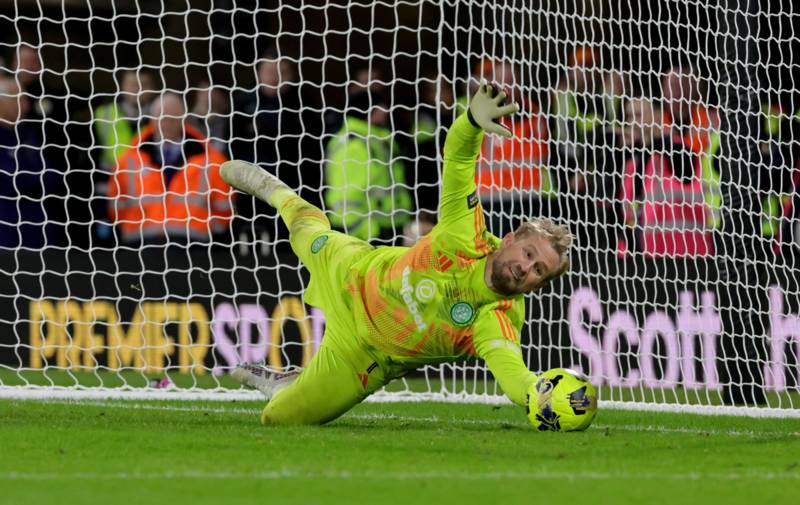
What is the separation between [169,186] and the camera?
13.1m

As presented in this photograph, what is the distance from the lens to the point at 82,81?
1831cm

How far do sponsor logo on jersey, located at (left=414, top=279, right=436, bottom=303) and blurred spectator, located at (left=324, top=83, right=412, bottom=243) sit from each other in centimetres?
492

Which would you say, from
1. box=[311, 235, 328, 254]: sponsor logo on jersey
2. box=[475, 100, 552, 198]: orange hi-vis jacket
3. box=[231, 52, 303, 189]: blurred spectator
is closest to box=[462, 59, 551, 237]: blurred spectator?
box=[475, 100, 552, 198]: orange hi-vis jacket

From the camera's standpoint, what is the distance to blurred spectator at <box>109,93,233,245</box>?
12953 mm

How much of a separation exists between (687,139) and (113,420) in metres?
5.70

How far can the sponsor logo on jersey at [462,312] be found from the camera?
25.2 feet

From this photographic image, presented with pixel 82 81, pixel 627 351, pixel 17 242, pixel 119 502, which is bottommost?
pixel 119 502

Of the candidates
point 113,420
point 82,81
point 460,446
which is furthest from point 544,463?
point 82,81

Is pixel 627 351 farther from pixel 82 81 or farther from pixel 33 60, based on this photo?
pixel 82 81

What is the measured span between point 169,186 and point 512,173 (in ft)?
10.3

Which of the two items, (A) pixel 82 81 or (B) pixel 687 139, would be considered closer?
(B) pixel 687 139

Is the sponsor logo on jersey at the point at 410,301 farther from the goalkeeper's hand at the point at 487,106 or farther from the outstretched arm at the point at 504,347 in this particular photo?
the goalkeeper's hand at the point at 487,106

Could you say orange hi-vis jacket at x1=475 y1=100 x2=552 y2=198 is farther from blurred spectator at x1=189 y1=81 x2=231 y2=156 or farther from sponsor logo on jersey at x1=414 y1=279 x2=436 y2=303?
sponsor logo on jersey at x1=414 y1=279 x2=436 y2=303

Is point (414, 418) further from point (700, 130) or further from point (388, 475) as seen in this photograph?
point (700, 130)
